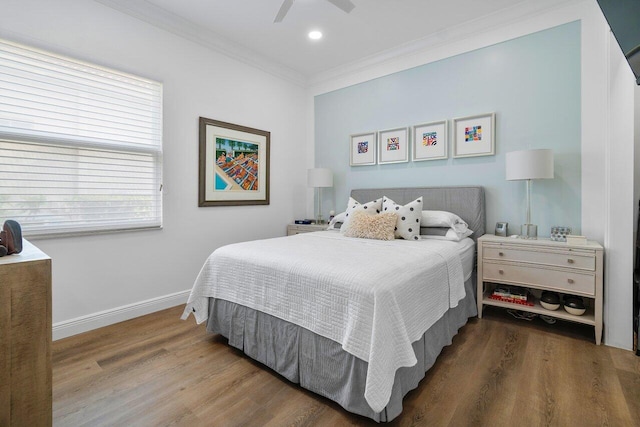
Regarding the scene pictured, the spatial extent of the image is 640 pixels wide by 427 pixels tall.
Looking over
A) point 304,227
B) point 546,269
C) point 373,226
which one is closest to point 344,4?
point 373,226

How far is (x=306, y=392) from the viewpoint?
1681mm

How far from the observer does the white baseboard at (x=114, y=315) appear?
231cm

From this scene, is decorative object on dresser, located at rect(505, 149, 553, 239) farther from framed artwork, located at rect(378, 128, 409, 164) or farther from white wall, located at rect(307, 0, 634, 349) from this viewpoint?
framed artwork, located at rect(378, 128, 409, 164)

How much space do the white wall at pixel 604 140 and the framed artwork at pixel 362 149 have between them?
1081 millimetres

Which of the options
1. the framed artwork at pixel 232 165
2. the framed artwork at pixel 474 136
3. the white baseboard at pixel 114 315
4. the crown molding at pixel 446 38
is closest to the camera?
the white baseboard at pixel 114 315

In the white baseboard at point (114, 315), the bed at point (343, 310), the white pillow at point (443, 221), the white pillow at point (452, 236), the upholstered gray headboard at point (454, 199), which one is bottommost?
the white baseboard at point (114, 315)

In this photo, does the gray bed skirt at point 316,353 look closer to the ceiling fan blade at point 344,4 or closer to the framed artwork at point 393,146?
the framed artwork at point 393,146

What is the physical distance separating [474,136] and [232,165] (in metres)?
2.63

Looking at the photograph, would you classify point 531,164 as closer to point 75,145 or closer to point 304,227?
point 304,227

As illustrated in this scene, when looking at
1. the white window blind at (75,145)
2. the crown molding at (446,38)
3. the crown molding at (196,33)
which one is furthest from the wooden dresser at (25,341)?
the crown molding at (446,38)

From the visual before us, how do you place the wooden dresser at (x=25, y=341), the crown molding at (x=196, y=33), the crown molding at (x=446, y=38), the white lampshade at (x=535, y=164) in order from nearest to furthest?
the wooden dresser at (x=25, y=341), the white lampshade at (x=535, y=164), the crown molding at (x=196, y=33), the crown molding at (x=446, y=38)

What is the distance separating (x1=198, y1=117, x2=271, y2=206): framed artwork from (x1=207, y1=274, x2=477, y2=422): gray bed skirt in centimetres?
147

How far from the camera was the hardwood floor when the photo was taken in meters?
1.47

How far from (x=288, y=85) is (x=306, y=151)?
3.08ft
